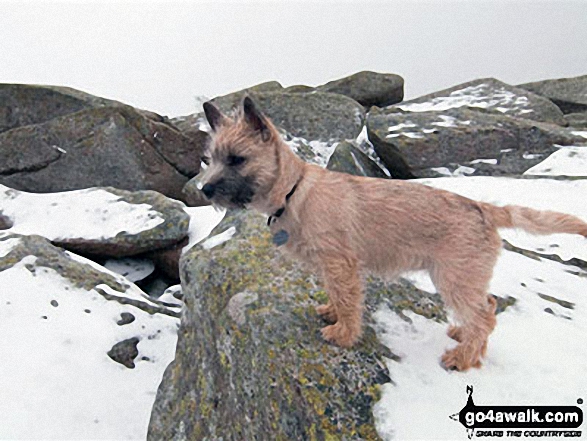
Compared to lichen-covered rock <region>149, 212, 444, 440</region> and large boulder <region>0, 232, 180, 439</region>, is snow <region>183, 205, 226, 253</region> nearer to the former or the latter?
large boulder <region>0, 232, 180, 439</region>

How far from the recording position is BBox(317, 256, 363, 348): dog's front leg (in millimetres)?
4164

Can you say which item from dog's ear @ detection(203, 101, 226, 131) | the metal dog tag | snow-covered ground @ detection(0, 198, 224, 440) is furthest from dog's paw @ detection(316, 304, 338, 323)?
snow-covered ground @ detection(0, 198, 224, 440)

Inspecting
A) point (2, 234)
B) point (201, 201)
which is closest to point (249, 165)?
point (2, 234)

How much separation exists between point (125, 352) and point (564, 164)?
11633 millimetres

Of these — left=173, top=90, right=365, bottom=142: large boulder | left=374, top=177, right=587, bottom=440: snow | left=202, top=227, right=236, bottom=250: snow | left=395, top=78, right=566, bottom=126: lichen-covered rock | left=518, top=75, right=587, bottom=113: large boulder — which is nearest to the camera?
left=374, top=177, right=587, bottom=440: snow

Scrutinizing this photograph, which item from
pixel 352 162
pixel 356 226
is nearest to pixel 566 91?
pixel 352 162

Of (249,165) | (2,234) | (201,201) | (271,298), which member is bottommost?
(201,201)

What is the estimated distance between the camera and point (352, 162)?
11.5 meters

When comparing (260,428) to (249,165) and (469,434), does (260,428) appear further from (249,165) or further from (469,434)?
(249,165)

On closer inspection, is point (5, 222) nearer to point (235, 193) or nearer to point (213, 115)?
point (213, 115)

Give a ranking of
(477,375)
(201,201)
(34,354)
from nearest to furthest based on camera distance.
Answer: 1. (477,375)
2. (34,354)
3. (201,201)

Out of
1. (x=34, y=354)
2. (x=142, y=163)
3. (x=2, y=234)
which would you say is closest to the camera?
(x=34, y=354)

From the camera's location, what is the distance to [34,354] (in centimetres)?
645

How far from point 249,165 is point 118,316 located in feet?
15.5
